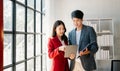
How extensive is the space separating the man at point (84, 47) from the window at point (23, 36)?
767 mm

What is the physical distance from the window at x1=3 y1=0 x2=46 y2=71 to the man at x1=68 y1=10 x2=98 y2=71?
30.2 inches

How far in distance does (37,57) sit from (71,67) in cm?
→ 118

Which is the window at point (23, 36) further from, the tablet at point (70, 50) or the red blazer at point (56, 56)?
the tablet at point (70, 50)

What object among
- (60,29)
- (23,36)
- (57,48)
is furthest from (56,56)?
(23,36)

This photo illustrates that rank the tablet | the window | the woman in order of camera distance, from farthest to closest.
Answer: the woman → the tablet → the window

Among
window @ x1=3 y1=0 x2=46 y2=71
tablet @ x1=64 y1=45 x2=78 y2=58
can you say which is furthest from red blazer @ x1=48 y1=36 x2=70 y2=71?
window @ x1=3 y1=0 x2=46 y2=71

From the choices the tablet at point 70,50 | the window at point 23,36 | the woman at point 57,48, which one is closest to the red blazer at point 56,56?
the woman at point 57,48

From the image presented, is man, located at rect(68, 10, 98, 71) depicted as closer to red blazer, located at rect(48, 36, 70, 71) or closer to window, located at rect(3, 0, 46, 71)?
red blazer, located at rect(48, 36, 70, 71)

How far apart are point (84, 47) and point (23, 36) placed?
936 mm

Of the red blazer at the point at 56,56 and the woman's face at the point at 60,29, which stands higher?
the woman's face at the point at 60,29

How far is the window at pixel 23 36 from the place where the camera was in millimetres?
2679

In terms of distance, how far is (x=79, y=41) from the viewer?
9.94ft

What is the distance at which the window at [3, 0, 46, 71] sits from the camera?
8.79 ft

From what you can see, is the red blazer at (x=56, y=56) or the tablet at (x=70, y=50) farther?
the red blazer at (x=56, y=56)
